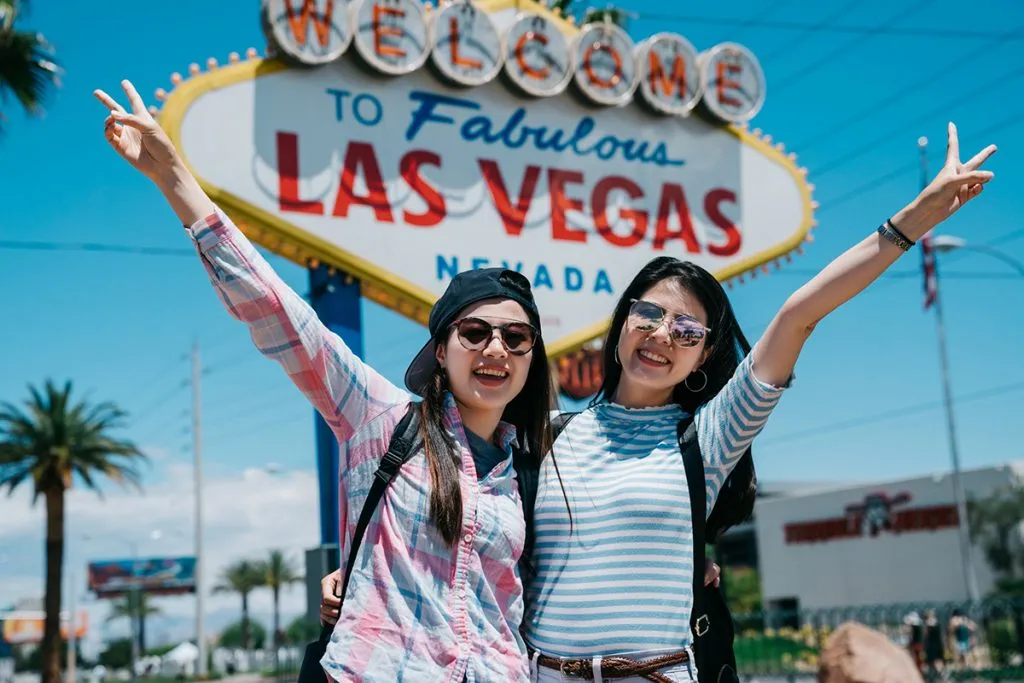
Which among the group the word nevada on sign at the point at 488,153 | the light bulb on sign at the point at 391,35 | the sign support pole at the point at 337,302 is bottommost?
the sign support pole at the point at 337,302

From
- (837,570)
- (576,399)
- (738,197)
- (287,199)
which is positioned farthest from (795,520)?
(287,199)

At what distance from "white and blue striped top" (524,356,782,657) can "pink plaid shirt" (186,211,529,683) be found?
24 cm

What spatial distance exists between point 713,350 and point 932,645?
52.6ft

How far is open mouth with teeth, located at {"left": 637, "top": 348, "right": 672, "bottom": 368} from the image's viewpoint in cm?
300

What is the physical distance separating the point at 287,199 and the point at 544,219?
1897 mm

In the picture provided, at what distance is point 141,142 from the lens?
2398mm

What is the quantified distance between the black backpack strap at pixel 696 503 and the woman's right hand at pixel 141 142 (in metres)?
1.43

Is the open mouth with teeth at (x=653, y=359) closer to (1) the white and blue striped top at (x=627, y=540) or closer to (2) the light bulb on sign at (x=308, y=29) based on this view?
(1) the white and blue striped top at (x=627, y=540)

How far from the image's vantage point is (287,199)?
22.6ft

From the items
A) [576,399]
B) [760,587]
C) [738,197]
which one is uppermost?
[738,197]

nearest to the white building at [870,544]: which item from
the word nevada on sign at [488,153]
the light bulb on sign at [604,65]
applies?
the word nevada on sign at [488,153]

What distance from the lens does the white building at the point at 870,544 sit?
32.0 meters

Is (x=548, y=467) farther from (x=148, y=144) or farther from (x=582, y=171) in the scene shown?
(x=582, y=171)

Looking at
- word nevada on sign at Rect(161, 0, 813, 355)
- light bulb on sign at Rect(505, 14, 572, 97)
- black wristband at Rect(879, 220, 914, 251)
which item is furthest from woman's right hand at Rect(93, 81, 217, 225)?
light bulb on sign at Rect(505, 14, 572, 97)
